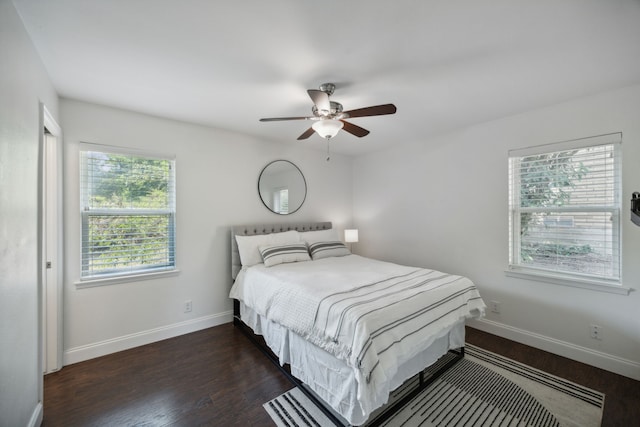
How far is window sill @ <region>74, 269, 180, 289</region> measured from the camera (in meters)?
2.51

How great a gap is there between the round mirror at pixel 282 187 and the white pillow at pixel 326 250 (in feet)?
2.56

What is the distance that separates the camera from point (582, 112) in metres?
2.47

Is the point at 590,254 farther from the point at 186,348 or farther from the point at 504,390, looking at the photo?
the point at 186,348

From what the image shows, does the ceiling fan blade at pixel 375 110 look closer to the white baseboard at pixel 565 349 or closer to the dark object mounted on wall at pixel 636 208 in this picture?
the dark object mounted on wall at pixel 636 208

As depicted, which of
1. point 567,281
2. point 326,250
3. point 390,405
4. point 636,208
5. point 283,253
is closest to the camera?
point 636,208

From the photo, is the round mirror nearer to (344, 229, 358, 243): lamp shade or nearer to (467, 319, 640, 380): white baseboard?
(344, 229, 358, 243): lamp shade

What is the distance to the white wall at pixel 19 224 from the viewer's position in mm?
1267

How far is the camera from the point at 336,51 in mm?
1768

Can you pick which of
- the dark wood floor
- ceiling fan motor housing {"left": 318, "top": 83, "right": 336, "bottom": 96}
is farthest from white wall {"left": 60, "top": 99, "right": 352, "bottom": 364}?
ceiling fan motor housing {"left": 318, "top": 83, "right": 336, "bottom": 96}

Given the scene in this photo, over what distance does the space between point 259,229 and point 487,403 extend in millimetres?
2955

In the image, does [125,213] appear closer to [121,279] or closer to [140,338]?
[121,279]

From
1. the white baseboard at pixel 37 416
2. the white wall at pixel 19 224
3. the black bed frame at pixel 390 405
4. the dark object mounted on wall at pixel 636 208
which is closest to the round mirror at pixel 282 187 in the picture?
the black bed frame at pixel 390 405

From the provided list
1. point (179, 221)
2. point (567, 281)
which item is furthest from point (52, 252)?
point (567, 281)

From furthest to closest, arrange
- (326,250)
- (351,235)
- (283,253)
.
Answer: (351,235)
(326,250)
(283,253)
